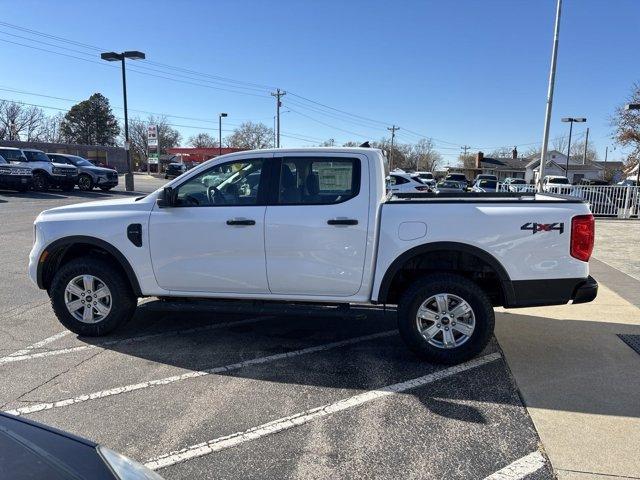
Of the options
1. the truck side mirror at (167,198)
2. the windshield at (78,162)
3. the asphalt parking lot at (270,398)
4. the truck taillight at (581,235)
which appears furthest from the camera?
the windshield at (78,162)

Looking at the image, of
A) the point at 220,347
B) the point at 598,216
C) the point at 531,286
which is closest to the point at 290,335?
the point at 220,347

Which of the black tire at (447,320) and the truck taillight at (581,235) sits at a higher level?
the truck taillight at (581,235)

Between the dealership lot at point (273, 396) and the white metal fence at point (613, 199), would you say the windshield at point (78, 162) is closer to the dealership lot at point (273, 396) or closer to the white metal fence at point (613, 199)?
the dealership lot at point (273, 396)

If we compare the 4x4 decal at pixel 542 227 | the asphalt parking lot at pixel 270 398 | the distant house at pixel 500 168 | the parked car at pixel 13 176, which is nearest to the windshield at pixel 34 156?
the parked car at pixel 13 176

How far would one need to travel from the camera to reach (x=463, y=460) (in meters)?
3.02

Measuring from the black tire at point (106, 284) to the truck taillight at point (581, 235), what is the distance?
4218 mm

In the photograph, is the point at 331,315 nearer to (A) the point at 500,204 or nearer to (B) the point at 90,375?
(A) the point at 500,204

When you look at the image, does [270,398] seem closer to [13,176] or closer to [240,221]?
[240,221]

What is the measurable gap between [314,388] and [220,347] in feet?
4.30

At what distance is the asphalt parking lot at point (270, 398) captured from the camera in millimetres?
3025

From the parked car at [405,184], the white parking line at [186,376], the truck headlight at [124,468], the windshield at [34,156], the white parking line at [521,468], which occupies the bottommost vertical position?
the white parking line at [186,376]

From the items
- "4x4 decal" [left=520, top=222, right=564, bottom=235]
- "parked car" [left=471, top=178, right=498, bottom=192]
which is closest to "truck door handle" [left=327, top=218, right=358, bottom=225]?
"4x4 decal" [left=520, top=222, right=564, bottom=235]

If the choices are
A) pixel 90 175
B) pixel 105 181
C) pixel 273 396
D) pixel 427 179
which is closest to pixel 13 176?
pixel 90 175

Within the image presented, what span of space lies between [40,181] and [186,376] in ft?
75.6
